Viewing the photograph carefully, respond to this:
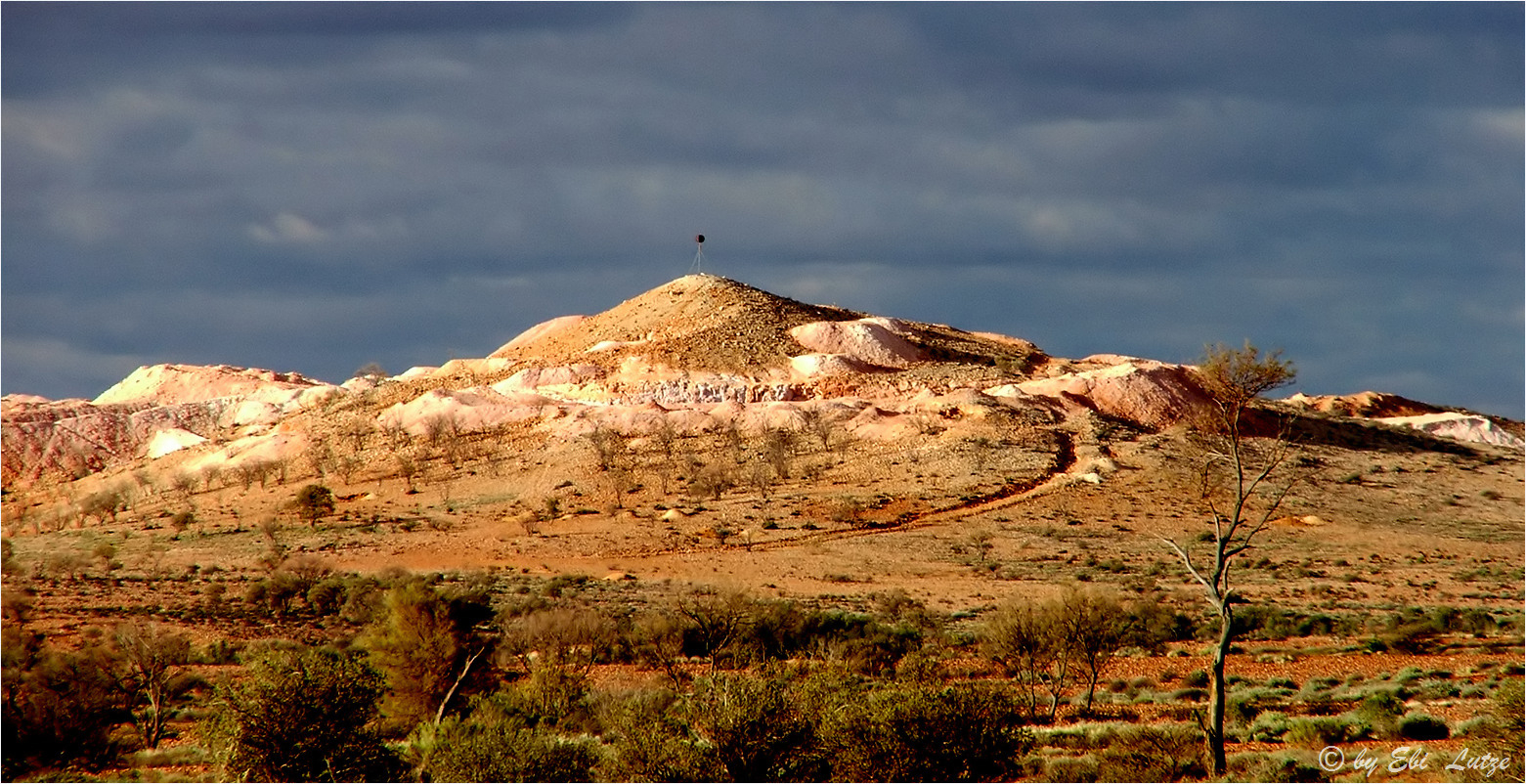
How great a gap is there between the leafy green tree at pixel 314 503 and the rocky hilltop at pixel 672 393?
1325cm

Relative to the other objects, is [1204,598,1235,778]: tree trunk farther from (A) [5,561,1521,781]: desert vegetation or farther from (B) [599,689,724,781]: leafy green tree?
(B) [599,689,724,781]: leafy green tree

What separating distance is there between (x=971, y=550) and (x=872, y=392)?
28937 mm

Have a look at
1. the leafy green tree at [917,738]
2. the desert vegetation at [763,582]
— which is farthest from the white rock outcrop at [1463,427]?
the leafy green tree at [917,738]

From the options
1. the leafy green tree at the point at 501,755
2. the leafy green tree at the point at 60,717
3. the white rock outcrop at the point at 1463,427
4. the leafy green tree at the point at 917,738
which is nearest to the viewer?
the leafy green tree at the point at 501,755

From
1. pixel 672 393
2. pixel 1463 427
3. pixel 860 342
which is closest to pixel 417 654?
pixel 672 393

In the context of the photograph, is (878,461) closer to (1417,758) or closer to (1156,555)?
(1156,555)

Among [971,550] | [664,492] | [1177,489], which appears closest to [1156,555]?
[971,550]

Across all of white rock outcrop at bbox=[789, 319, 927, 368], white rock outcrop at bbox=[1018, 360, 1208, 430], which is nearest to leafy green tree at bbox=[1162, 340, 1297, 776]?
white rock outcrop at bbox=[1018, 360, 1208, 430]

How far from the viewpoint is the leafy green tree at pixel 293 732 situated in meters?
16.4

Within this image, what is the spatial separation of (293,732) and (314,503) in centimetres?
4454

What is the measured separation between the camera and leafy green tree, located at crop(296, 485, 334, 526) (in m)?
58.6

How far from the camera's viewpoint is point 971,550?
169ft

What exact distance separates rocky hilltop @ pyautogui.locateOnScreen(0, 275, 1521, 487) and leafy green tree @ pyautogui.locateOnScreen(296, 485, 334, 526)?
13.3 meters

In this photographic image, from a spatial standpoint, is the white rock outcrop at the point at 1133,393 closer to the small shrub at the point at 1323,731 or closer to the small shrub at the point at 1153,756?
the small shrub at the point at 1323,731
